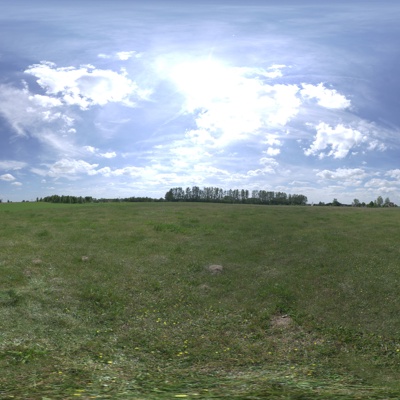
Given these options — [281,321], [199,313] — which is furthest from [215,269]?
[281,321]

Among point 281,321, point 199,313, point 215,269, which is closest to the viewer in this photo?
point 281,321

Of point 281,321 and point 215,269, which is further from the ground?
point 215,269

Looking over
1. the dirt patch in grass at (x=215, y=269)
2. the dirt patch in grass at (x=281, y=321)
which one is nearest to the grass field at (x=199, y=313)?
the dirt patch in grass at (x=281, y=321)

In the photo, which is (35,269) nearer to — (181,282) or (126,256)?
(126,256)

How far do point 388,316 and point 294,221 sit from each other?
87.9ft

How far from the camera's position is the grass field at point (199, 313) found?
58.0 feet

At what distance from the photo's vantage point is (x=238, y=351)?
2197cm

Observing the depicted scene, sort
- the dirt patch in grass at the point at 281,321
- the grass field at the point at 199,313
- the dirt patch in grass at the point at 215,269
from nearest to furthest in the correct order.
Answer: the grass field at the point at 199,313 → the dirt patch in grass at the point at 281,321 → the dirt patch in grass at the point at 215,269

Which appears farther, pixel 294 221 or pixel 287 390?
pixel 294 221

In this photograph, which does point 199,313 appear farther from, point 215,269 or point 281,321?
point 215,269

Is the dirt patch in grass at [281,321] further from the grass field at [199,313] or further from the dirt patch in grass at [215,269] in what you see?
the dirt patch in grass at [215,269]

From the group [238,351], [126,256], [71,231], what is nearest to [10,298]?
[126,256]

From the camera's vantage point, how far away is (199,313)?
27.0 m

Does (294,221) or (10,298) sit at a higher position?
(294,221)
